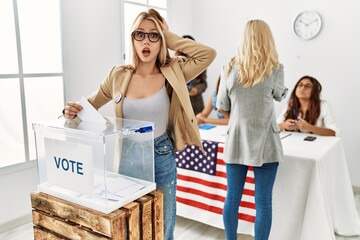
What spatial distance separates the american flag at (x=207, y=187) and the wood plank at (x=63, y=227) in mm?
1449

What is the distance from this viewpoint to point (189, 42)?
4.47ft

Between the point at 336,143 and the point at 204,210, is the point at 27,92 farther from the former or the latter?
the point at 336,143

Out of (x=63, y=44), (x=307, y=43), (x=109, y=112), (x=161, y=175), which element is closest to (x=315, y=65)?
(x=307, y=43)

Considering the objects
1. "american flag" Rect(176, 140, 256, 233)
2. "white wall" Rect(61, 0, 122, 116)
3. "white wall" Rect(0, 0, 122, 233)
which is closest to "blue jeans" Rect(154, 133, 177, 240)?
"american flag" Rect(176, 140, 256, 233)

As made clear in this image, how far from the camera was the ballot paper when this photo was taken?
1.14 m

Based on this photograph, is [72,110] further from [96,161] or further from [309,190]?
[309,190]

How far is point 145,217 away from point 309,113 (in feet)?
7.11

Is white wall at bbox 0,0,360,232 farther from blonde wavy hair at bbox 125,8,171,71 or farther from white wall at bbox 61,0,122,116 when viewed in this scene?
blonde wavy hair at bbox 125,8,171,71

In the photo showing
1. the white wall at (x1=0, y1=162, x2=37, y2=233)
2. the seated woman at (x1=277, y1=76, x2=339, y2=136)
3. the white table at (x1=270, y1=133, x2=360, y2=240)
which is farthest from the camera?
the seated woman at (x1=277, y1=76, x2=339, y2=136)

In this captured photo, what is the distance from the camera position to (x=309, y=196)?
81.7 inches

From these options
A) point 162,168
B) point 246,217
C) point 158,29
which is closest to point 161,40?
point 158,29

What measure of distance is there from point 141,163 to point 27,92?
187 cm

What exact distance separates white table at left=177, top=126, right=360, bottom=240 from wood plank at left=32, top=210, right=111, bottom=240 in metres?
1.49

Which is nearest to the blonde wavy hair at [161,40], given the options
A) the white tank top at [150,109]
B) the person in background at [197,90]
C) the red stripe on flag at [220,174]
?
the white tank top at [150,109]
